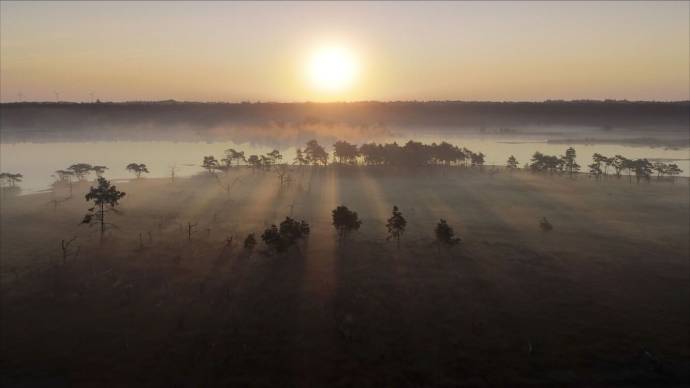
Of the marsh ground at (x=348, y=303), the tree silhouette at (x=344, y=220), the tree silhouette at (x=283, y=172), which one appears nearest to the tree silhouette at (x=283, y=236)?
the marsh ground at (x=348, y=303)

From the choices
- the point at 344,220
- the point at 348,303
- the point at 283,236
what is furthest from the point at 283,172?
the point at 348,303

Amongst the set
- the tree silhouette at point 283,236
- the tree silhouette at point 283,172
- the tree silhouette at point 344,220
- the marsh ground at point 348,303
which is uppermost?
the tree silhouette at point 283,172

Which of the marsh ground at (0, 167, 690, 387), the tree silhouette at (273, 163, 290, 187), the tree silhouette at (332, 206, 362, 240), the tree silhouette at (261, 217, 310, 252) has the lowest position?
the marsh ground at (0, 167, 690, 387)

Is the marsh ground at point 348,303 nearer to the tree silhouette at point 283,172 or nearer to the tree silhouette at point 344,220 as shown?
the tree silhouette at point 344,220

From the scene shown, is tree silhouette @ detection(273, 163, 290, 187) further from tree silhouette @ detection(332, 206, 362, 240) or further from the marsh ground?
tree silhouette @ detection(332, 206, 362, 240)

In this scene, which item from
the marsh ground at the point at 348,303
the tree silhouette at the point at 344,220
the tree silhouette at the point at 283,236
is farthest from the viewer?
the tree silhouette at the point at 344,220

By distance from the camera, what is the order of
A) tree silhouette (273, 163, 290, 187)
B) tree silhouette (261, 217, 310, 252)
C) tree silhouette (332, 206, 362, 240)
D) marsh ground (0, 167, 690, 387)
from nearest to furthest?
marsh ground (0, 167, 690, 387) → tree silhouette (261, 217, 310, 252) → tree silhouette (332, 206, 362, 240) → tree silhouette (273, 163, 290, 187)

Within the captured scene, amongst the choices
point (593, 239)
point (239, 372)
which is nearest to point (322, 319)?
Result: point (239, 372)

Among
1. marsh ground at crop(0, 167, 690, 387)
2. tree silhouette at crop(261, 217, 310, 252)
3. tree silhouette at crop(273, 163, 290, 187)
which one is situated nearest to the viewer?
marsh ground at crop(0, 167, 690, 387)

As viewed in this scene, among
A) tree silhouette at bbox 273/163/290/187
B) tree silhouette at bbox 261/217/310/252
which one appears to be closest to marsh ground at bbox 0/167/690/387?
tree silhouette at bbox 261/217/310/252
